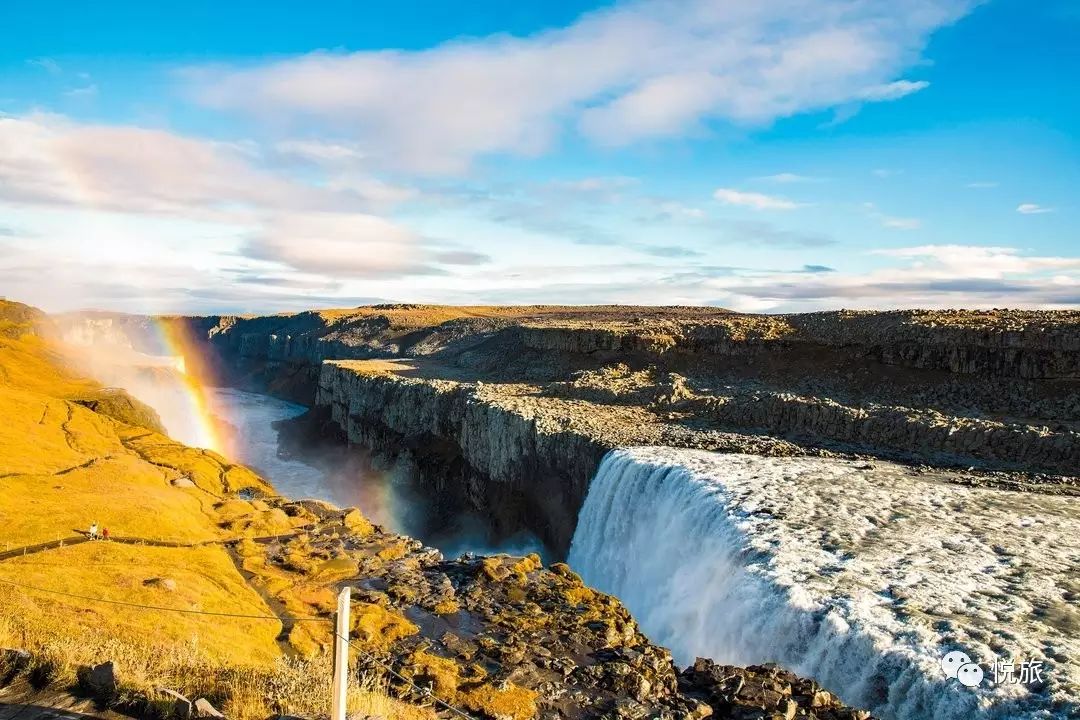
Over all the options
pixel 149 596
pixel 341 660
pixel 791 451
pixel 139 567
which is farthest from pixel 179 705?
pixel 791 451

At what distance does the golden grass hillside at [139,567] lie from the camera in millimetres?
11875

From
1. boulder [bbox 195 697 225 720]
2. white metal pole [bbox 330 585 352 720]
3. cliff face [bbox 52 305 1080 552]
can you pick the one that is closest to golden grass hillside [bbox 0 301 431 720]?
boulder [bbox 195 697 225 720]

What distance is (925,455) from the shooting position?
32.2 m

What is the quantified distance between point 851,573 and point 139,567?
21117 mm

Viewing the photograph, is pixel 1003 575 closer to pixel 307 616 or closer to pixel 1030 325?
pixel 307 616

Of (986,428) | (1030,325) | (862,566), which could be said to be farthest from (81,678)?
(1030,325)

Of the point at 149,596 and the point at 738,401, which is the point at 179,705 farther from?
the point at 738,401

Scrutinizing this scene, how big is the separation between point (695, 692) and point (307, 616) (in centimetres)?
1156

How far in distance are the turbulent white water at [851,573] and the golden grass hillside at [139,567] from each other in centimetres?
979

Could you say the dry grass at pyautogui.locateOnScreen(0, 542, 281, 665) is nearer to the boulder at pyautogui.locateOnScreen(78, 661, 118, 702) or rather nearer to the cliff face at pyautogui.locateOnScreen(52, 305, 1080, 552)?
the boulder at pyautogui.locateOnScreen(78, 661, 118, 702)

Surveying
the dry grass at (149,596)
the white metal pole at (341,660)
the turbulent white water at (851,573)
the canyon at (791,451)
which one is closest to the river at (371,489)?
the canyon at (791,451)

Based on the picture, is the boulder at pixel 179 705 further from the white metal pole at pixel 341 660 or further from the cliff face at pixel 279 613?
the white metal pole at pixel 341 660

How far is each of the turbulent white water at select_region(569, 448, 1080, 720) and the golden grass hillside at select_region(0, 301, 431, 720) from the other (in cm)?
979

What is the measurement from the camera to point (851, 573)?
62.0 ft
